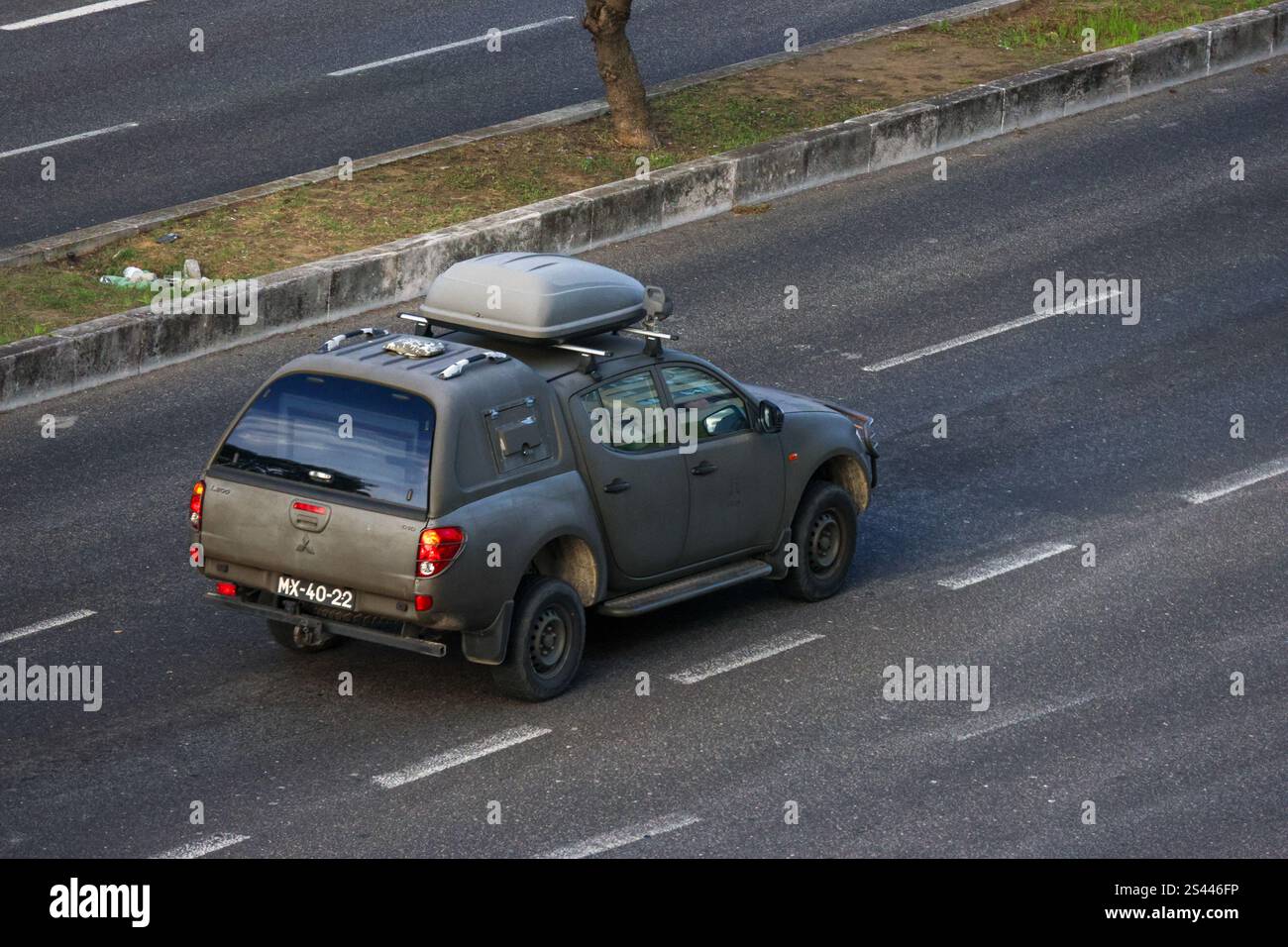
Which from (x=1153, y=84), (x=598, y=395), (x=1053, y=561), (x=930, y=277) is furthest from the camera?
(x=1153, y=84)

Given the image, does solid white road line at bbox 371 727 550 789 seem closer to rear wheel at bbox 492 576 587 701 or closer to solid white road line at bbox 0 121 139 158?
rear wheel at bbox 492 576 587 701

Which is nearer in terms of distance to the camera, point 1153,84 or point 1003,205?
point 1003,205

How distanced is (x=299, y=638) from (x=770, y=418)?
2705 millimetres

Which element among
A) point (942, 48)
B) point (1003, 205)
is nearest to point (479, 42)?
point (942, 48)

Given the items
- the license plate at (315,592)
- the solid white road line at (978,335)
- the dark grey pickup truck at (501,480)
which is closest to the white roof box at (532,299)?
the dark grey pickup truck at (501,480)

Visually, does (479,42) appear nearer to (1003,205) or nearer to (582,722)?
(1003,205)

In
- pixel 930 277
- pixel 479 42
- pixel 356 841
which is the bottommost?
pixel 356 841

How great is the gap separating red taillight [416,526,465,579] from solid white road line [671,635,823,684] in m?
1.60

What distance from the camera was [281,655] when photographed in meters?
10.9

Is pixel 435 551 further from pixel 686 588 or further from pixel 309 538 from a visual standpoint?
pixel 686 588

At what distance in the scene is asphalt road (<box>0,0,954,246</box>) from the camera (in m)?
17.9

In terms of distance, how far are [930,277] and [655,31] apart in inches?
249

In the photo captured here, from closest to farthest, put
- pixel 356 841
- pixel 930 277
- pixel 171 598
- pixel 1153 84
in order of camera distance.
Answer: pixel 356 841
pixel 171 598
pixel 930 277
pixel 1153 84

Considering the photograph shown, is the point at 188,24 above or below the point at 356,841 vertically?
above
